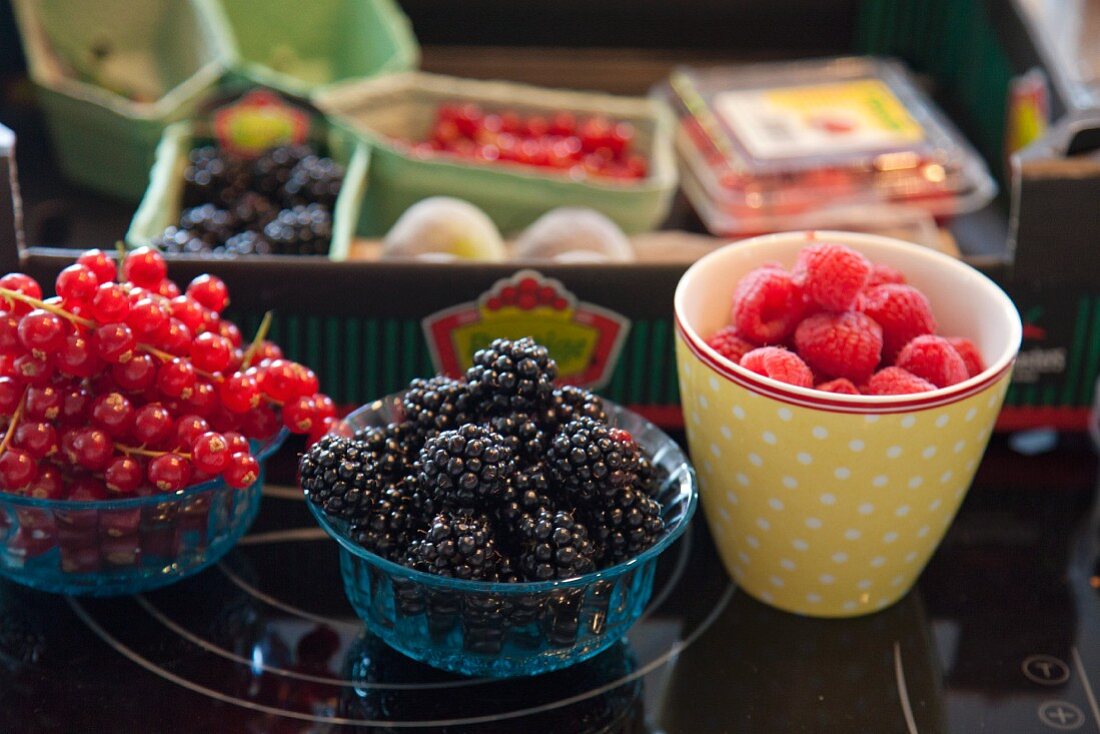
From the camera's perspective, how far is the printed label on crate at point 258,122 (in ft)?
4.89

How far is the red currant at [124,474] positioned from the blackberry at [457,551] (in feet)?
0.71

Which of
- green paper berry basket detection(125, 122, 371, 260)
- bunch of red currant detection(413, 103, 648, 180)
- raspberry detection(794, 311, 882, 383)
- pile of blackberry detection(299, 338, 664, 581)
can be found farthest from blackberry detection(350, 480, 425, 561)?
bunch of red currant detection(413, 103, 648, 180)

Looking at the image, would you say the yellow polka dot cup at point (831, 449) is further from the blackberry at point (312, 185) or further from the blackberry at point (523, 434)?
the blackberry at point (312, 185)

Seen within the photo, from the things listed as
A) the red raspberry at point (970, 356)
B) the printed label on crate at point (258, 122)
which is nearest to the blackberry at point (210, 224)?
the printed label on crate at point (258, 122)

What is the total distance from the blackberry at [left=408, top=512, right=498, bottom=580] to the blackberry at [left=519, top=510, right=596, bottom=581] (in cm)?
3

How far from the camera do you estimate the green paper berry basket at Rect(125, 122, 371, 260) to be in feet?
4.21

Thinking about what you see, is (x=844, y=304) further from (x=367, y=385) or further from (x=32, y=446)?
(x=32, y=446)

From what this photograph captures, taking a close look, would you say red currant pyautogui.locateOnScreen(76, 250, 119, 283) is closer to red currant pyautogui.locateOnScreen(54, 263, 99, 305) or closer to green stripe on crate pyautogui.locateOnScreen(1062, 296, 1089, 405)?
red currant pyautogui.locateOnScreen(54, 263, 99, 305)

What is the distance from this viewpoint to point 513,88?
1672 millimetres

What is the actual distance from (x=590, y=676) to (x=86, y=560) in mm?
388

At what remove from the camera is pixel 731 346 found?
98 centimetres

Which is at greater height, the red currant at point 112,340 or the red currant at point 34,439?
the red currant at point 112,340

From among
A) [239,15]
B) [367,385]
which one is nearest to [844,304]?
[367,385]

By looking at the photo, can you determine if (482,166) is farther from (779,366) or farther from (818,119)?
(779,366)
